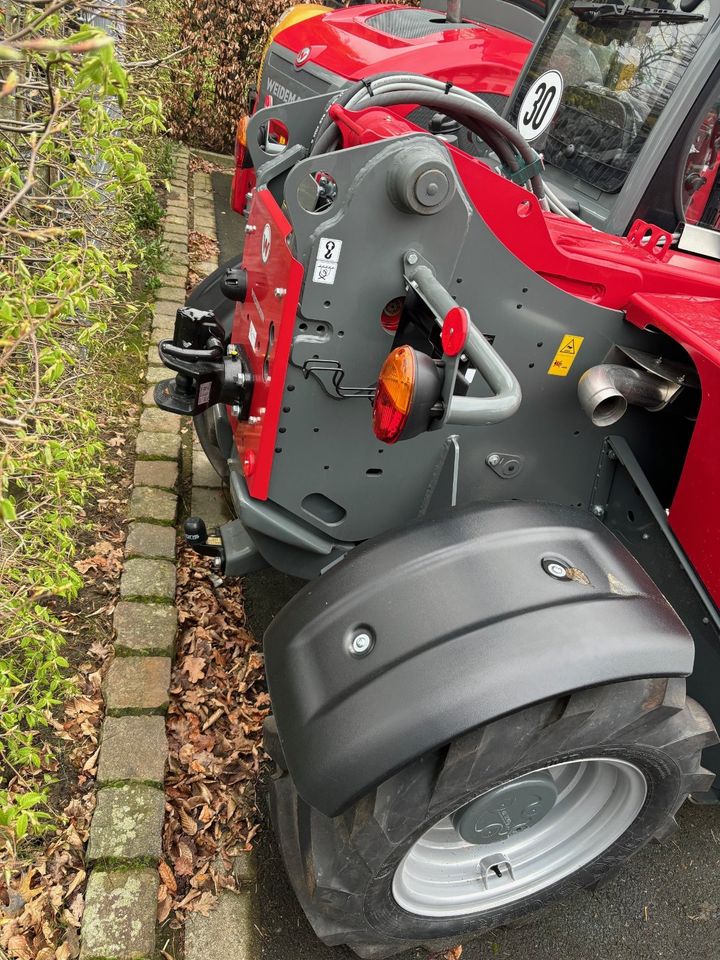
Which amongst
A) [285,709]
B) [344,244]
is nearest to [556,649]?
[285,709]

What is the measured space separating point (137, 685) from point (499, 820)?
1.35 m

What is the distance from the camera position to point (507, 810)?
1979mm

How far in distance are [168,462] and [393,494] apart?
5.49 feet

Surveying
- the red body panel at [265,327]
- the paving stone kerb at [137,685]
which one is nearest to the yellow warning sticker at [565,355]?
the red body panel at [265,327]

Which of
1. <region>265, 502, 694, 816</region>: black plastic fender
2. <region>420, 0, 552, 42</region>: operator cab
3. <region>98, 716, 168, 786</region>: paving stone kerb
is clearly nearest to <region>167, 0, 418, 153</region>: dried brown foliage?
<region>420, 0, 552, 42</region>: operator cab

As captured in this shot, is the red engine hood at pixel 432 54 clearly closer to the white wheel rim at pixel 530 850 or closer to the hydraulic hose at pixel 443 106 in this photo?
the hydraulic hose at pixel 443 106

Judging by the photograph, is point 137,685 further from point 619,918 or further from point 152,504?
point 619,918

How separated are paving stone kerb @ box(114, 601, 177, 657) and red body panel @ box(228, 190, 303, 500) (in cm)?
82

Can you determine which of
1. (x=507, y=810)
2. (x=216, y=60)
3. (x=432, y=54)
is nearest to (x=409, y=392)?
(x=507, y=810)

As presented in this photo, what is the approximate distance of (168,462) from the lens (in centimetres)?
374

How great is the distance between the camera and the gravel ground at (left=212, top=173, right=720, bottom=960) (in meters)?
2.16

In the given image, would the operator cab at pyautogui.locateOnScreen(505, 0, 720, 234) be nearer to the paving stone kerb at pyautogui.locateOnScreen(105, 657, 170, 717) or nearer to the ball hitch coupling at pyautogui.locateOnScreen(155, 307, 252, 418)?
the ball hitch coupling at pyautogui.locateOnScreen(155, 307, 252, 418)

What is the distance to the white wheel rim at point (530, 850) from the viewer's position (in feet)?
6.81

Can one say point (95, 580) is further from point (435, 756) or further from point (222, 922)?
point (435, 756)
